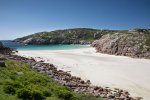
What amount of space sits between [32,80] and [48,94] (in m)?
4.51

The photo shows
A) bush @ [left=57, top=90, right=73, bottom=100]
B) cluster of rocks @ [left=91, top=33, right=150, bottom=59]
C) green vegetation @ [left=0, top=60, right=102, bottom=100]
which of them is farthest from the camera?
cluster of rocks @ [left=91, top=33, right=150, bottom=59]

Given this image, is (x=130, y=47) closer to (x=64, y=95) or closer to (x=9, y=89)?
(x=64, y=95)

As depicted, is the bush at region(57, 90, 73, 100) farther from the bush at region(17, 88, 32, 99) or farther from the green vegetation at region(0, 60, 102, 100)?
the bush at region(17, 88, 32, 99)

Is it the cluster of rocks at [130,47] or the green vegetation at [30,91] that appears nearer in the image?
the green vegetation at [30,91]

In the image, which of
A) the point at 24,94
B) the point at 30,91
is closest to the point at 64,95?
the point at 30,91

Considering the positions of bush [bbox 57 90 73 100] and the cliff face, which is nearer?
bush [bbox 57 90 73 100]

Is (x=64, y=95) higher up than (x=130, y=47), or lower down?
lower down

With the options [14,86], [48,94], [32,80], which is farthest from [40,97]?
[32,80]

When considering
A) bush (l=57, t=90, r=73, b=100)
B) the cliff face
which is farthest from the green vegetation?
the cliff face

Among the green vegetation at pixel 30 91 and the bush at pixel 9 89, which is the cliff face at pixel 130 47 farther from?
the bush at pixel 9 89

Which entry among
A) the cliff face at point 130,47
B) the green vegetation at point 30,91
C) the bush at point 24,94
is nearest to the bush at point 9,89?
the green vegetation at point 30,91

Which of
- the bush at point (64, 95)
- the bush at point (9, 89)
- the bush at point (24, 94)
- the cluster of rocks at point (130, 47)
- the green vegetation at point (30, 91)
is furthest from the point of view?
the cluster of rocks at point (130, 47)

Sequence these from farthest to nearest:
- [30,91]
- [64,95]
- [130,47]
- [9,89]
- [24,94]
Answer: [130,47], [64,95], [9,89], [30,91], [24,94]

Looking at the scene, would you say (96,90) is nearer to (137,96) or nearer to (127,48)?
(137,96)
